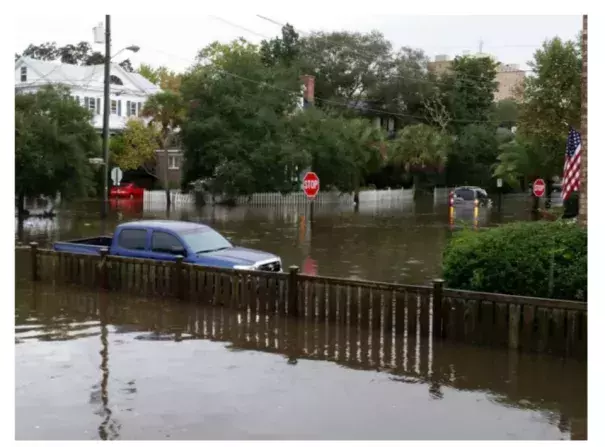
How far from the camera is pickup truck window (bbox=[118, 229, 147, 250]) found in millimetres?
15516

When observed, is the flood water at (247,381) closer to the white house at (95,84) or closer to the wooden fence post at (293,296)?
the wooden fence post at (293,296)

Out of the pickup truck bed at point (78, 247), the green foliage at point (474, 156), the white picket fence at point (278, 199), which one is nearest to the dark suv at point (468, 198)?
the white picket fence at point (278, 199)

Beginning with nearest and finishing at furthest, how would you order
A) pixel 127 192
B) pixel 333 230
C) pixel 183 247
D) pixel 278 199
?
1. pixel 183 247
2. pixel 333 230
3. pixel 278 199
4. pixel 127 192

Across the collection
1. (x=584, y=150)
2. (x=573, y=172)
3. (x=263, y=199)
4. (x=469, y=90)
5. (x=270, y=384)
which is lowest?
(x=270, y=384)

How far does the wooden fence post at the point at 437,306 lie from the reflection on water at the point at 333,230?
2.48m

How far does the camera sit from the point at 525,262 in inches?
428

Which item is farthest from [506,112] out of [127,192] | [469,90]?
[127,192]

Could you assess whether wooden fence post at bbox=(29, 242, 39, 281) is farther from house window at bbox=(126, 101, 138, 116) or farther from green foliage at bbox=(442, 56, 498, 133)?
green foliage at bbox=(442, 56, 498, 133)

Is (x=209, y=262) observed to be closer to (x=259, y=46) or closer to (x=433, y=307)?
(x=433, y=307)

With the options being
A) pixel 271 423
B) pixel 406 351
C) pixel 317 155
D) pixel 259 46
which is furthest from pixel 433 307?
pixel 259 46

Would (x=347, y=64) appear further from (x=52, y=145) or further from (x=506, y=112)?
(x=52, y=145)

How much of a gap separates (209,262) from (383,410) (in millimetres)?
6952

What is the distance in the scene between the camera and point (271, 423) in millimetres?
7758

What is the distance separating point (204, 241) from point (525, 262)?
6748 mm
